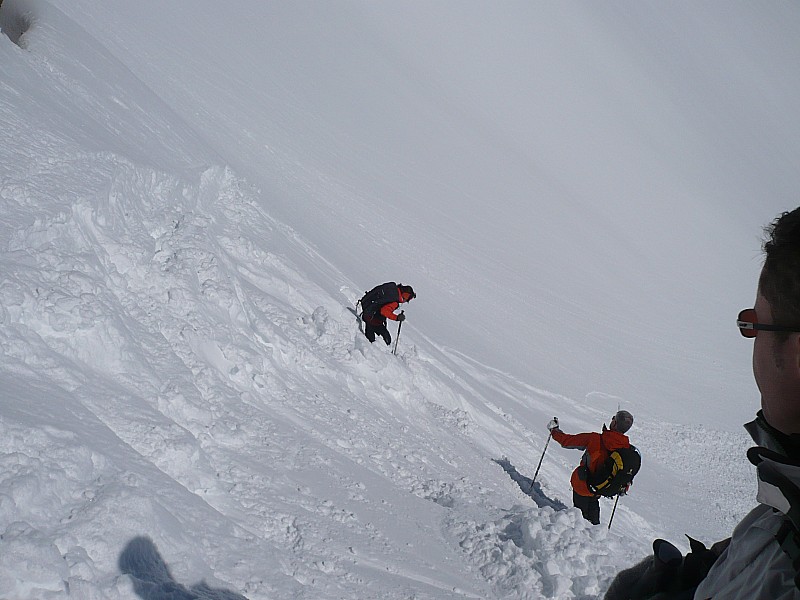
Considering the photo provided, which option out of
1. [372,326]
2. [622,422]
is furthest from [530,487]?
[372,326]

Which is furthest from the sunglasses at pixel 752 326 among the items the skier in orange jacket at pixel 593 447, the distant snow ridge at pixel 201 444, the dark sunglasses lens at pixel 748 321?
the skier in orange jacket at pixel 593 447

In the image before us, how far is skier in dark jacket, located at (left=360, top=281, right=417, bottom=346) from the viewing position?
30.3 feet

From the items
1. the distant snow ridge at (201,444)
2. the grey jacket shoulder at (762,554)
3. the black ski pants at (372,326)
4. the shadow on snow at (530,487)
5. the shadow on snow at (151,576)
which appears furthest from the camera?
the black ski pants at (372,326)

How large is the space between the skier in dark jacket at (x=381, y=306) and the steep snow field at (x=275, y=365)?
376mm

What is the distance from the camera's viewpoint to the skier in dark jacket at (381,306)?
364 inches

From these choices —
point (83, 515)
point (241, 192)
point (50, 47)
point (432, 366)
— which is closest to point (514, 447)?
point (432, 366)

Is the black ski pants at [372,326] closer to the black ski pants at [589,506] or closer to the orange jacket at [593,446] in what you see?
the orange jacket at [593,446]

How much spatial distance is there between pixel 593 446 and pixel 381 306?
3956 millimetres

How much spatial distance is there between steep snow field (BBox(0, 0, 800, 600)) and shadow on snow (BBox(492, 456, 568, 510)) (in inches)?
2.9

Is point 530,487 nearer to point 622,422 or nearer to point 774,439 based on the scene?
point 622,422

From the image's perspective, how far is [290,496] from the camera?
5098mm

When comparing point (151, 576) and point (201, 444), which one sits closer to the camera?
point (151, 576)

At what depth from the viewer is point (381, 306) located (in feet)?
30.4

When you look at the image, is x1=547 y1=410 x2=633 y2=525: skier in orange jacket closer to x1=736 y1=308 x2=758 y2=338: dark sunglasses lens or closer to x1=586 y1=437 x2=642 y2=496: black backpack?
x1=586 y1=437 x2=642 y2=496: black backpack
